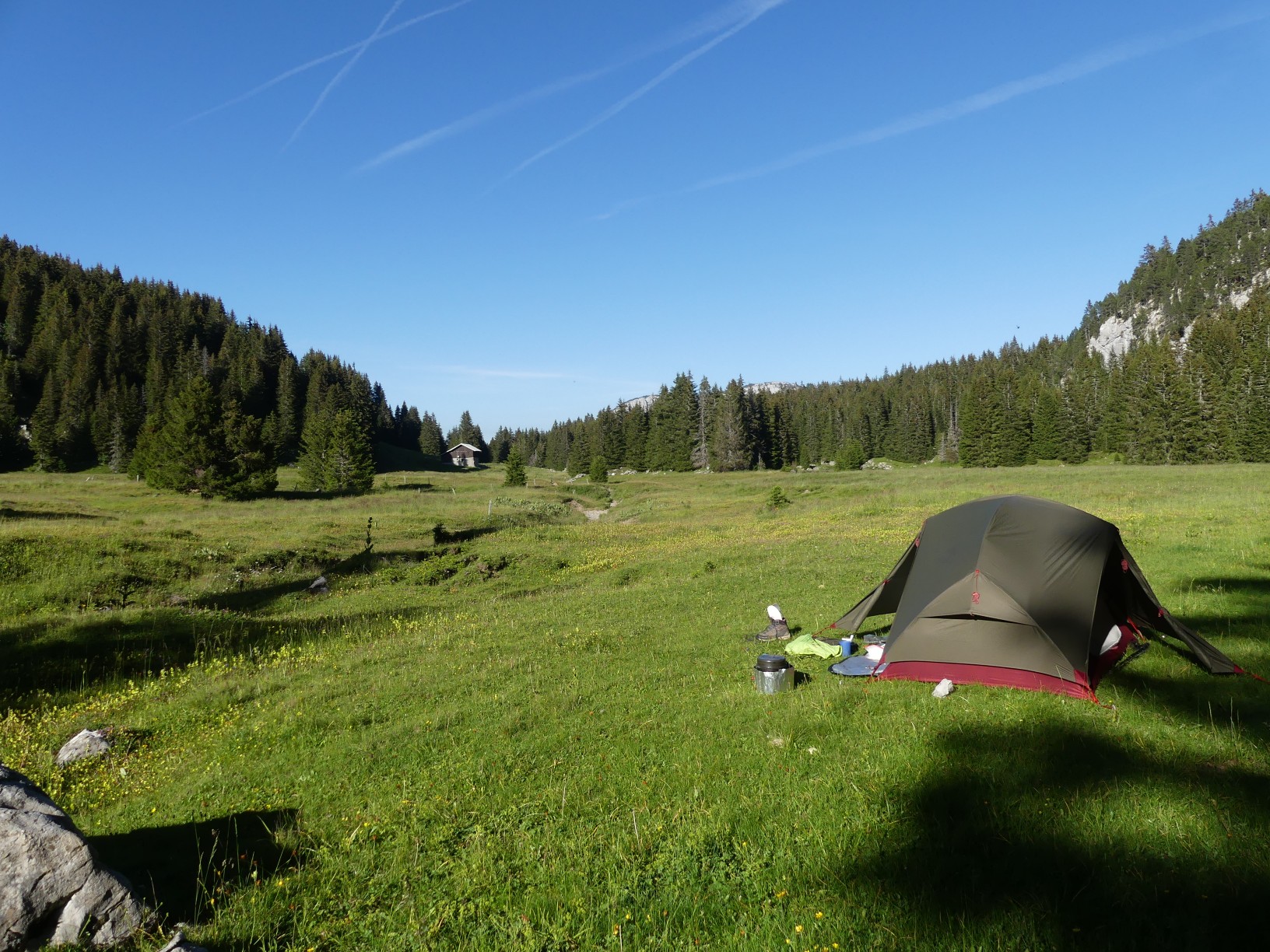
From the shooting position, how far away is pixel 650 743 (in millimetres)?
7988

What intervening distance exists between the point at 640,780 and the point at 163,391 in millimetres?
117510

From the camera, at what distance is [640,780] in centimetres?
695

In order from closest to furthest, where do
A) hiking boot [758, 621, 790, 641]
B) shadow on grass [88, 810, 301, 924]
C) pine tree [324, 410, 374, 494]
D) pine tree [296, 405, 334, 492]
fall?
shadow on grass [88, 810, 301, 924], hiking boot [758, 621, 790, 641], pine tree [324, 410, 374, 494], pine tree [296, 405, 334, 492]

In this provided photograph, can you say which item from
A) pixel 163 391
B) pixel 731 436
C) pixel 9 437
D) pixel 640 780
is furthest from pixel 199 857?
pixel 163 391

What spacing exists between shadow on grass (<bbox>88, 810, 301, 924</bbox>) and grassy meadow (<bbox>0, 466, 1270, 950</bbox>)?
0.04 meters

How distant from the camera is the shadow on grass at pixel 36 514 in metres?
34.7

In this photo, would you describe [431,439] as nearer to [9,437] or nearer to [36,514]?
[9,437]

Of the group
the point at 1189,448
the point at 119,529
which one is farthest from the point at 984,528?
the point at 1189,448

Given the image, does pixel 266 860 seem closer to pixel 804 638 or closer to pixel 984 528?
pixel 804 638

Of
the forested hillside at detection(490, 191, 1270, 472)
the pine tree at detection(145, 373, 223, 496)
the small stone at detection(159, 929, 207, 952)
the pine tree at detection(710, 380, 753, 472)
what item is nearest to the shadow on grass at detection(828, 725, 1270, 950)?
the small stone at detection(159, 929, 207, 952)

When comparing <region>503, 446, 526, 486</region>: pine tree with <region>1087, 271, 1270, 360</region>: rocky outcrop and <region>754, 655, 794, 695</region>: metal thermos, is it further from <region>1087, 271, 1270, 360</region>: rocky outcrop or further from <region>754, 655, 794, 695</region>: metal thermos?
<region>1087, 271, 1270, 360</region>: rocky outcrop

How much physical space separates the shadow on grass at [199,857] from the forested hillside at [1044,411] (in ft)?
317

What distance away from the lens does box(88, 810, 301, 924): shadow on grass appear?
5.26 meters

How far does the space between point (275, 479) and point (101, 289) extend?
10794 cm
